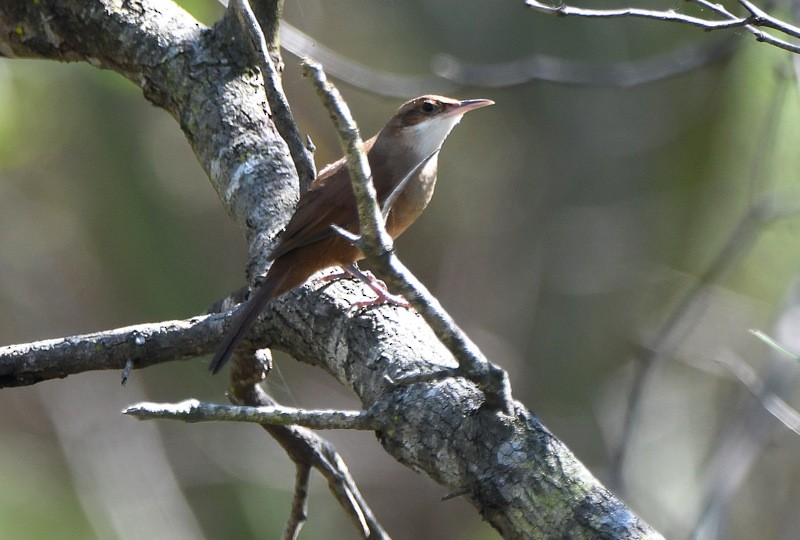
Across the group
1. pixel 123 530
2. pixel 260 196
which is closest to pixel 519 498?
pixel 260 196

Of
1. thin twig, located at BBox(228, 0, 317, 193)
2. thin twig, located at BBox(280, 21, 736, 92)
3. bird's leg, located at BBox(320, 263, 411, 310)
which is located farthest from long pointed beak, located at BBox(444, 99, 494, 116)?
thin twig, located at BBox(228, 0, 317, 193)

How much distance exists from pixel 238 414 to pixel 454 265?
686 centimetres

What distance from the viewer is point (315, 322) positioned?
263 centimetres

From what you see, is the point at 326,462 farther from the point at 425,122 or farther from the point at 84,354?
the point at 425,122

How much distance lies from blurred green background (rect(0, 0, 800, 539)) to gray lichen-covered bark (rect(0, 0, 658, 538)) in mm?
2288

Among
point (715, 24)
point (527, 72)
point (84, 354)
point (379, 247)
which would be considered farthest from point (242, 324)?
point (527, 72)

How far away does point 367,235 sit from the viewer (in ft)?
5.50

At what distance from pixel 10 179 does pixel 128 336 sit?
6.38 metres

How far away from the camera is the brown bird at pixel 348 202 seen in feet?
8.97

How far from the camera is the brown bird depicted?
2734mm

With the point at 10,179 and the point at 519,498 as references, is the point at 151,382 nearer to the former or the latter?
the point at 10,179

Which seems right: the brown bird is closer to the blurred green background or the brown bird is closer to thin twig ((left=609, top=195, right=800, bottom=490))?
Result: thin twig ((left=609, top=195, right=800, bottom=490))

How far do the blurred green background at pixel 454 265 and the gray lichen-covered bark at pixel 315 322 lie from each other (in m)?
2.29

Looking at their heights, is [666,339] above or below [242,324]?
below
